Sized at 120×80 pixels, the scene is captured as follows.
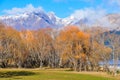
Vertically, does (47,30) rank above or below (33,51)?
above

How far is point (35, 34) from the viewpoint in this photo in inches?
5600

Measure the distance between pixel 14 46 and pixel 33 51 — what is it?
12169 mm

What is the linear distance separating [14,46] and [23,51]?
8.03 metres

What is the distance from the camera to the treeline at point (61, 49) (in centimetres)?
11119

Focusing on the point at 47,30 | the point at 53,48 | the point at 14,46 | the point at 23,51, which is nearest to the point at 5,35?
the point at 14,46

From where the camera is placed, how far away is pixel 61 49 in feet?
413

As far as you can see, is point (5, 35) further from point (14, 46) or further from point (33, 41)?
point (33, 41)

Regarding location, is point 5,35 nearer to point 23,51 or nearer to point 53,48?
point 23,51

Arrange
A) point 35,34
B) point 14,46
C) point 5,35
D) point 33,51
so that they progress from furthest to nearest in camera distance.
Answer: point 35,34 < point 33,51 < point 14,46 < point 5,35

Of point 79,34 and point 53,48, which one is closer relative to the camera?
point 79,34

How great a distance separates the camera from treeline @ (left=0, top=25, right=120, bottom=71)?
111 m

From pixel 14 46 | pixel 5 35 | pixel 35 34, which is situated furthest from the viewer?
pixel 35 34

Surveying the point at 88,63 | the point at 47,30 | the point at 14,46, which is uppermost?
the point at 47,30

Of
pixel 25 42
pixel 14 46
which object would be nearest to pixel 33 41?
pixel 25 42
